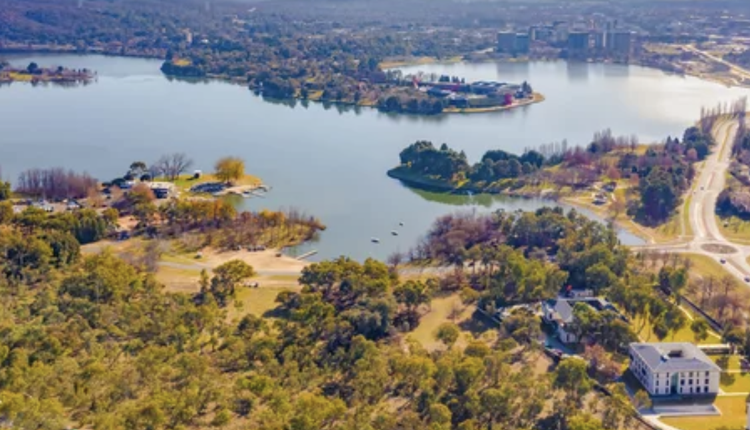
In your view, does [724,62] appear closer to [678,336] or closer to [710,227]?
[710,227]

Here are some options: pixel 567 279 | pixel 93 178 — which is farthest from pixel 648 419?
pixel 93 178

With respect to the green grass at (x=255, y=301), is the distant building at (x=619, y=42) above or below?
above

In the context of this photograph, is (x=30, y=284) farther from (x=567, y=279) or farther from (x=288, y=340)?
(x=567, y=279)

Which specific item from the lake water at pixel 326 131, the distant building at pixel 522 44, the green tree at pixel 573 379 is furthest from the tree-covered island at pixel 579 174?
the distant building at pixel 522 44

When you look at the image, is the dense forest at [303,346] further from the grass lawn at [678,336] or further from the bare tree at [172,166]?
the bare tree at [172,166]

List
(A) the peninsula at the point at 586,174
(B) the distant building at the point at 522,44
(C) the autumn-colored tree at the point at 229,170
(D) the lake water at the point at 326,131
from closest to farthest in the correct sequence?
(A) the peninsula at the point at 586,174 → (D) the lake water at the point at 326,131 → (C) the autumn-colored tree at the point at 229,170 → (B) the distant building at the point at 522,44

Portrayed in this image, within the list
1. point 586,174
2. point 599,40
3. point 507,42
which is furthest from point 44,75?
point 599,40
